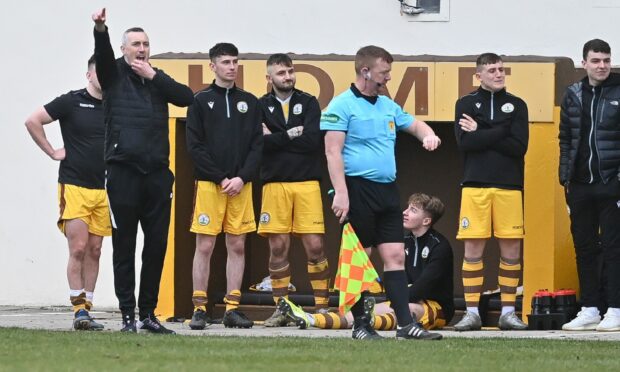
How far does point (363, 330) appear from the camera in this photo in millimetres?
10555

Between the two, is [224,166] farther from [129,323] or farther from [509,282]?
[509,282]

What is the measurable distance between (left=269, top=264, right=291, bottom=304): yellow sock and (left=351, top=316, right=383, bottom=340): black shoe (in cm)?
237

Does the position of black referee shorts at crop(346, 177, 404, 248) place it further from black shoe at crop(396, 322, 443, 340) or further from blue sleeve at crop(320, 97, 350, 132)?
black shoe at crop(396, 322, 443, 340)

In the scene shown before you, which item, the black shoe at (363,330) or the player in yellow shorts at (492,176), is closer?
the black shoe at (363,330)

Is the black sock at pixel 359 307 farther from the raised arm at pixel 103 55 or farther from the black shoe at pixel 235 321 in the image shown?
the raised arm at pixel 103 55

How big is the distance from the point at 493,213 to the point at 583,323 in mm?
1221

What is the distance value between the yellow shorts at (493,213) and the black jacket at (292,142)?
137 centimetres

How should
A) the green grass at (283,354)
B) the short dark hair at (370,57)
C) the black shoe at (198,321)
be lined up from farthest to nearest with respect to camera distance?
1. the black shoe at (198,321)
2. the short dark hair at (370,57)
3. the green grass at (283,354)

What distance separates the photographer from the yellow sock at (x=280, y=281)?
13.0 m

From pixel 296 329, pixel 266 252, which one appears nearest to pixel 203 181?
pixel 296 329

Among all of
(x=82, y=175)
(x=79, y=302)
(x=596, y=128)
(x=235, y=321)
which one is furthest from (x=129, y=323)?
(x=596, y=128)

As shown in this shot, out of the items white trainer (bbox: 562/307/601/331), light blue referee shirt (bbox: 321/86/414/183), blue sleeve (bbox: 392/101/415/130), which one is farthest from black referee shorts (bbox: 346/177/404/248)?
white trainer (bbox: 562/307/601/331)

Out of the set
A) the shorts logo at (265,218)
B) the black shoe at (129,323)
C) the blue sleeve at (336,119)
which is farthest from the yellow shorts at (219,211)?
the blue sleeve at (336,119)

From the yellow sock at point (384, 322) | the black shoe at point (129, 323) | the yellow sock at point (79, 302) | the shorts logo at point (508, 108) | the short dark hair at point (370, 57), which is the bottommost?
the yellow sock at point (384, 322)
